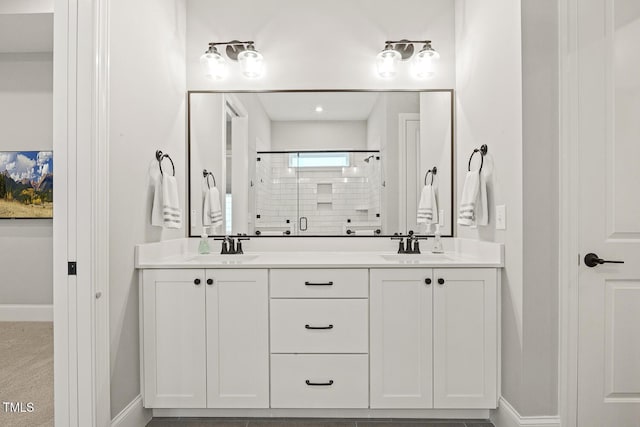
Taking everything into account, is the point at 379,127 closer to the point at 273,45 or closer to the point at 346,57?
the point at 346,57

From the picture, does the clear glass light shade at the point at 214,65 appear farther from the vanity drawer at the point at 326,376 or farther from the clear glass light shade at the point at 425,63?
the vanity drawer at the point at 326,376

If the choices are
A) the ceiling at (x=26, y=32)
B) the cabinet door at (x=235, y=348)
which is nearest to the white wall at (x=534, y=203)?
the cabinet door at (x=235, y=348)

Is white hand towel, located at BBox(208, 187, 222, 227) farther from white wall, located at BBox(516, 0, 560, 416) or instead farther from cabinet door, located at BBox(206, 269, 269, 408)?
white wall, located at BBox(516, 0, 560, 416)

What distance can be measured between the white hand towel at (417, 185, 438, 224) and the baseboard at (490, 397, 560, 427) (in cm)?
113

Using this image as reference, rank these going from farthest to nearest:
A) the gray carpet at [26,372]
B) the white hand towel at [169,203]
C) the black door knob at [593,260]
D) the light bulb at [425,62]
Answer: the light bulb at [425,62] → the white hand towel at [169,203] → the gray carpet at [26,372] → the black door knob at [593,260]

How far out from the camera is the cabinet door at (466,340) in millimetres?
1925

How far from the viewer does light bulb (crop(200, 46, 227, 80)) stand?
2521mm

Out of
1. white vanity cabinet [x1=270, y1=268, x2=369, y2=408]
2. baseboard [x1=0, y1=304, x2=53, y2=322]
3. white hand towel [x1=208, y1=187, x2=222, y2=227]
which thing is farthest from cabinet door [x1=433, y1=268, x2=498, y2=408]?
baseboard [x1=0, y1=304, x2=53, y2=322]

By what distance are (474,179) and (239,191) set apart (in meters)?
1.54

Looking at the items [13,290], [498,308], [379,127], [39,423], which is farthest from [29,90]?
[498,308]

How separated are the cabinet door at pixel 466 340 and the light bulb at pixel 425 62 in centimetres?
141

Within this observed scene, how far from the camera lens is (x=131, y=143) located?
1902 millimetres

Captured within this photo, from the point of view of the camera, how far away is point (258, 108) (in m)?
2.62

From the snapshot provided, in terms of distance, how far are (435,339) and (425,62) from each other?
1.79 meters
